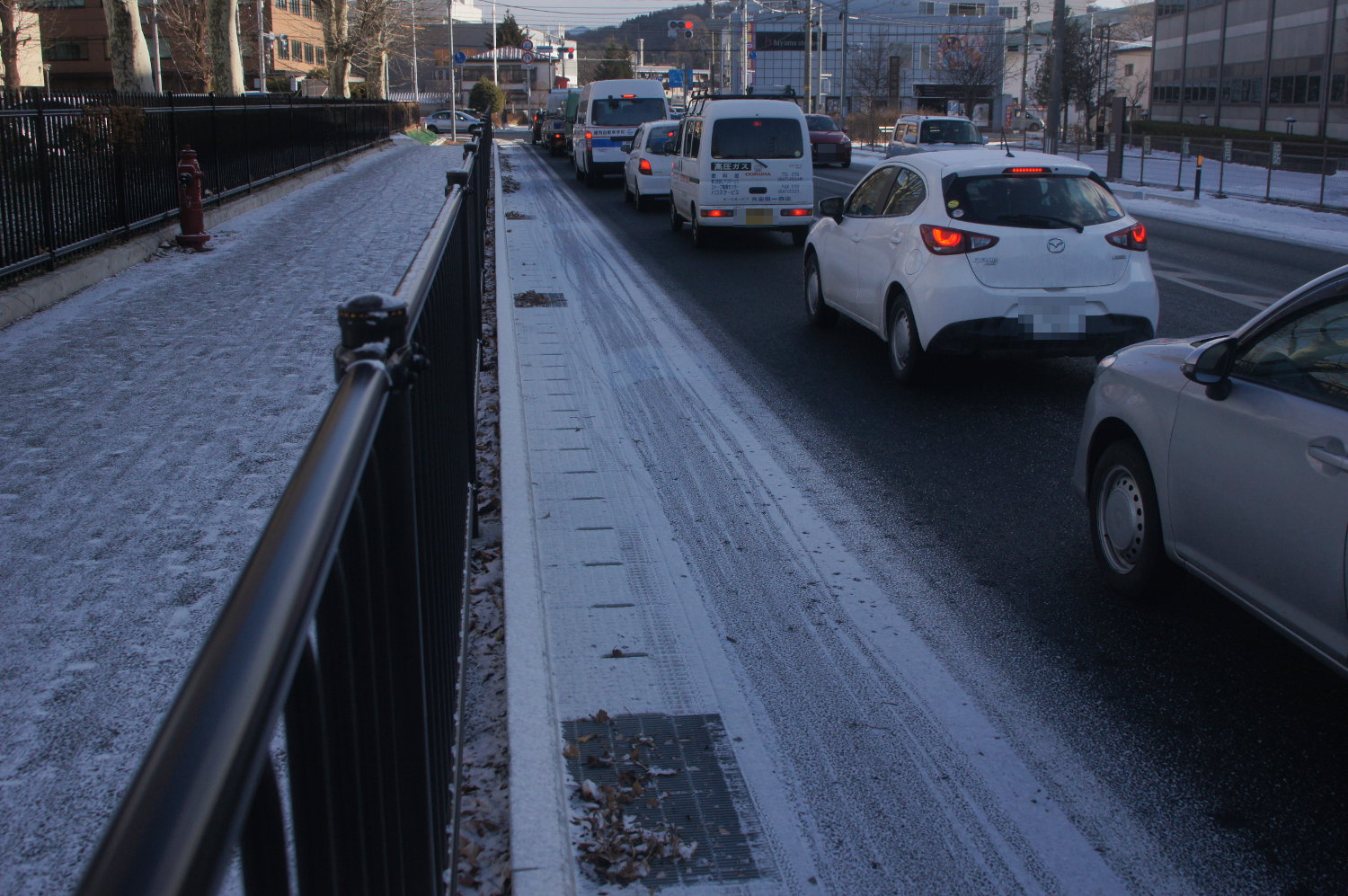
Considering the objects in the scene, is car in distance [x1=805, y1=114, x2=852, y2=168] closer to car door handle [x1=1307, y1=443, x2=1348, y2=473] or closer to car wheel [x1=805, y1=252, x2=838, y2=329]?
car wheel [x1=805, y1=252, x2=838, y2=329]

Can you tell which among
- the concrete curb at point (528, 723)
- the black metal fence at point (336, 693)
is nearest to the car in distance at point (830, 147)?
the concrete curb at point (528, 723)

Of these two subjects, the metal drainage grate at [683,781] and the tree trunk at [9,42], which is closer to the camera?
the metal drainage grate at [683,781]

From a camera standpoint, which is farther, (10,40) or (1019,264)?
(10,40)

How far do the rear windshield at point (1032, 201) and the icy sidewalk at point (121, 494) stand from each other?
4.58 meters

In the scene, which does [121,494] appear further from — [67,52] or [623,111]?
[67,52]

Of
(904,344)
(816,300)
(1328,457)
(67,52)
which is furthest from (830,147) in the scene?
(67,52)

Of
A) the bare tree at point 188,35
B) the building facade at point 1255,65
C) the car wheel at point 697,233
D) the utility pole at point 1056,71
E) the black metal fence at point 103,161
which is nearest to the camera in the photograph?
the black metal fence at point 103,161

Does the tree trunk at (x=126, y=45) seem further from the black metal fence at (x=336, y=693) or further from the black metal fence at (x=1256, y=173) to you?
the black metal fence at (x=336, y=693)

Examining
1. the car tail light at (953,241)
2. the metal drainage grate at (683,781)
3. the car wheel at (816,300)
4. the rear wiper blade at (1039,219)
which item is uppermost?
the rear wiper blade at (1039,219)

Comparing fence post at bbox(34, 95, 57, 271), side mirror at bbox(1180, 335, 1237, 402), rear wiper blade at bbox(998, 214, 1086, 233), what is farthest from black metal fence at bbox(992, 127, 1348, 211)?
side mirror at bbox(1180, 335, 1237, 402)

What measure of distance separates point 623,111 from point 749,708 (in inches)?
1119

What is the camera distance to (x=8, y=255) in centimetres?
1143

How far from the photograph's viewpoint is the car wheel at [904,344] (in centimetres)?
874

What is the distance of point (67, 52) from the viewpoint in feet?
225
